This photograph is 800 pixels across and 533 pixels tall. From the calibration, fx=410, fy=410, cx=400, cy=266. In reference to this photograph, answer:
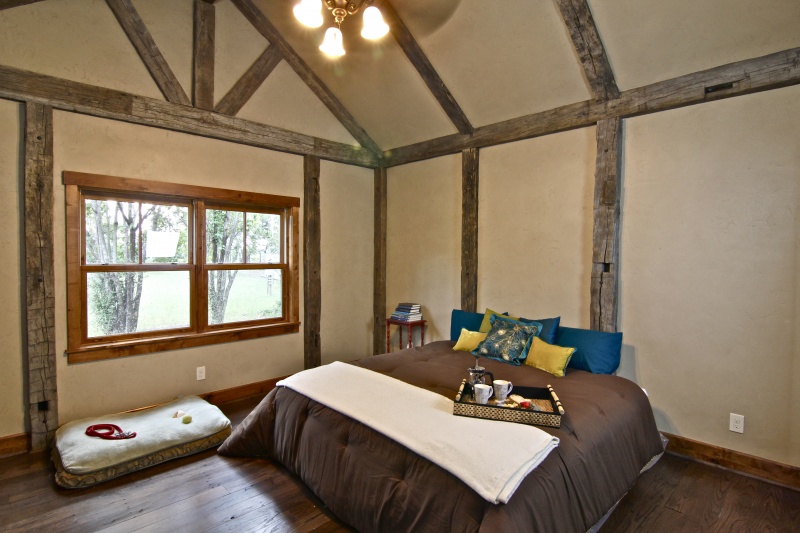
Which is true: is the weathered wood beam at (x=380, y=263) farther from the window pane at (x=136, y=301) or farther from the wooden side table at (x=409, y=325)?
the window pane at (x=136, y=301)

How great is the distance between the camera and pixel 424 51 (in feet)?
11.2

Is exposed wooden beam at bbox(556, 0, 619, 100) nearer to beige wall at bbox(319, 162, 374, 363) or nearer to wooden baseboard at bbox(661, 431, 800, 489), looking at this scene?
wooden baseboard at bbox(661, 431, 800, 489)

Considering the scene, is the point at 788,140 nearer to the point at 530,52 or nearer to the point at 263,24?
the point at 530,52

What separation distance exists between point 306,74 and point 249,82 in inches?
24.3

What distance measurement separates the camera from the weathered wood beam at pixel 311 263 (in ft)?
14.2

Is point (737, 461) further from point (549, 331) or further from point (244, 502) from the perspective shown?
point (244, 502)

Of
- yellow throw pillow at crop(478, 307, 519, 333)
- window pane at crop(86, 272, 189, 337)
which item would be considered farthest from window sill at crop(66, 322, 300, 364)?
yellow throw pillow at crop(478, 307, 519, 333)

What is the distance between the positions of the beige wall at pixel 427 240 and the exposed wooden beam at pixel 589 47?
4.77 feet

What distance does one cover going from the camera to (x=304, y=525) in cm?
207

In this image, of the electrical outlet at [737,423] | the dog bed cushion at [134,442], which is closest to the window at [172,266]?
the dog bed cushion at [134,442]

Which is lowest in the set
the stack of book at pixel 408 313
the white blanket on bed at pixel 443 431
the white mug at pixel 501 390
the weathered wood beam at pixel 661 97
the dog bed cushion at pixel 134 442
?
the dog bed cushion at pixel 134 442

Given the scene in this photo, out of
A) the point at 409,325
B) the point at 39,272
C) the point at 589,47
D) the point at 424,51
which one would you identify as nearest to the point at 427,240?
the point at 409,325

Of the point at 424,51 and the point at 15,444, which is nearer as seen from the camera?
the point at 15,444

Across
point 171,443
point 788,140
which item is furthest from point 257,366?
point 788,140
